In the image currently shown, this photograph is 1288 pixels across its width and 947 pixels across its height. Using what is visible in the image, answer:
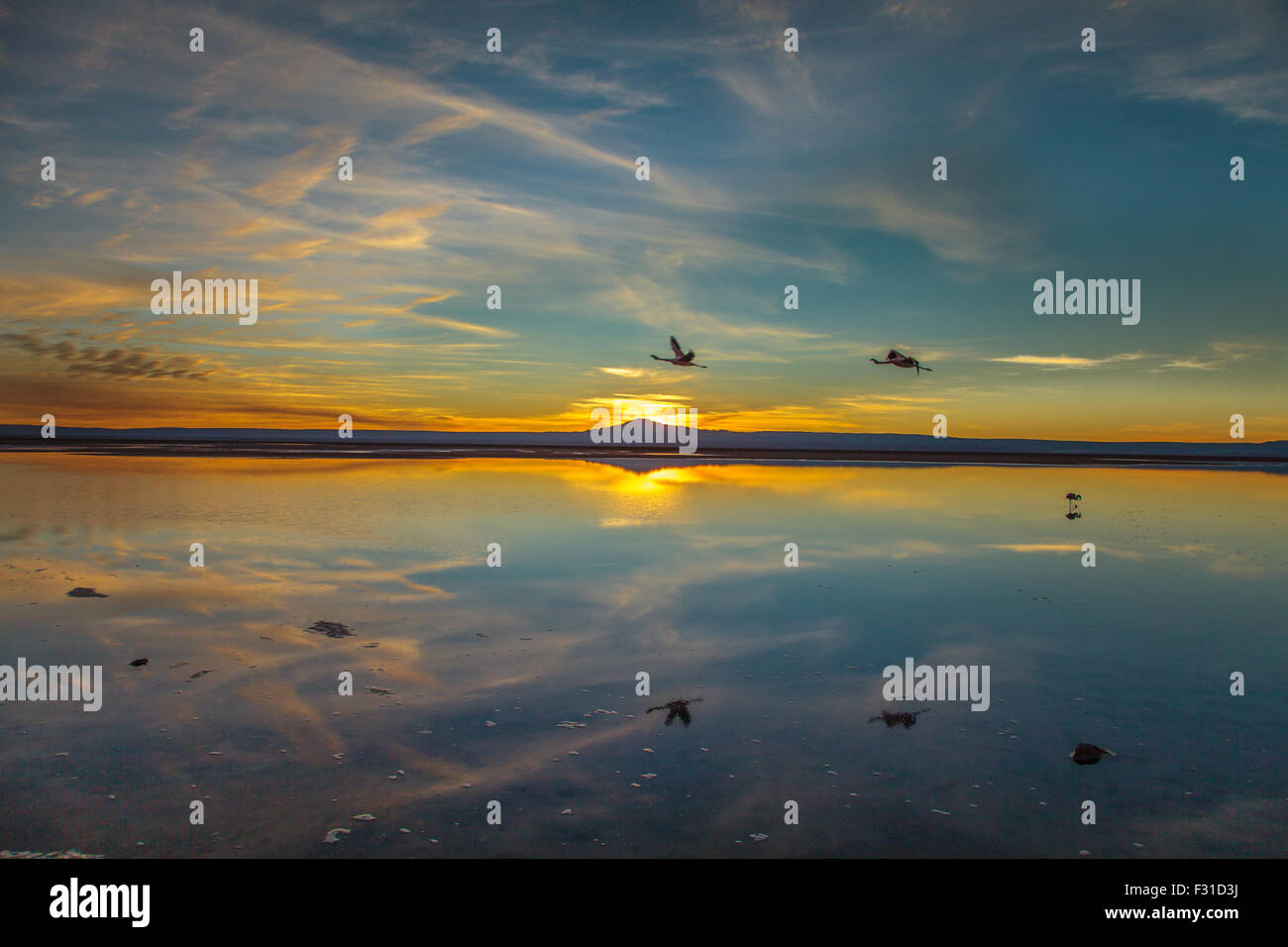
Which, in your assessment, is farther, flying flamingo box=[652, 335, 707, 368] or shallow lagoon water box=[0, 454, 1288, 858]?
flying flamingo box=[652, 335, 707, 368]

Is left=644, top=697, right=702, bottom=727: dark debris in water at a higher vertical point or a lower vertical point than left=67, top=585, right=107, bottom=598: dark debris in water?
lower

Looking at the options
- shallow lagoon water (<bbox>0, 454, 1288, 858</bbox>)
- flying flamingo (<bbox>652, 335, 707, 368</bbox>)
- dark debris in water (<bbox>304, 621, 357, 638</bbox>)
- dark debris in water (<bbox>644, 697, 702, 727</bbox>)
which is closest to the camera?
shallow lagoon water (<bbox>0, 454, 1288, 858</bbox>)

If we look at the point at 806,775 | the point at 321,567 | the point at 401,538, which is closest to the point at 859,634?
the point at 806,775

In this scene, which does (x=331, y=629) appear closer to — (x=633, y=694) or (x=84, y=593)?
(x=633, y=694)

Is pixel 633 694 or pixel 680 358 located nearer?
pixel 633 694

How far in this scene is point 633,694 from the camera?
26.6 ft

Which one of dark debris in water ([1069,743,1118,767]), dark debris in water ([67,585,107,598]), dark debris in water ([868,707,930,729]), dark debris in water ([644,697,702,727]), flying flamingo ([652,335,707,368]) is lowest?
dark debris in water ([1069,743,1118,767])

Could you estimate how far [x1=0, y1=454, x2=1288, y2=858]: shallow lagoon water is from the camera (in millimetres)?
5527

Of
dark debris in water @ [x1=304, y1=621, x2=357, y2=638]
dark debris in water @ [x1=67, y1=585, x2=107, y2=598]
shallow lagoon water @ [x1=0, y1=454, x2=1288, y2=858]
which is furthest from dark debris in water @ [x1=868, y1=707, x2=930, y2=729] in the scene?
dark debris in water @ [x1=67, y1=585, x2=107, y2=598]

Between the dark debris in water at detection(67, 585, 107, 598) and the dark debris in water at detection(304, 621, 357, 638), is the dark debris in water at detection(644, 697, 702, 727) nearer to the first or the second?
the dark debris in water at detection(304, 621, 357, 638)

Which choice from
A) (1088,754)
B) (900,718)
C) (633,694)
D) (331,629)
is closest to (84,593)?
(331,629)

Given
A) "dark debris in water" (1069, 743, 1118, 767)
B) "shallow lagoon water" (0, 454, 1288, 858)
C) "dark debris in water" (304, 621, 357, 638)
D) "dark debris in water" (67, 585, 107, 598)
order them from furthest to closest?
1. "dark debris in water" (67, 585, 107, 598)
2. "dark debris in water" (304, 621, 357, 638)
3. "dark debris in water" (1069, 743, 1118, 767)
4. "shallow lagoon water" (0, 454, 1288, 858)

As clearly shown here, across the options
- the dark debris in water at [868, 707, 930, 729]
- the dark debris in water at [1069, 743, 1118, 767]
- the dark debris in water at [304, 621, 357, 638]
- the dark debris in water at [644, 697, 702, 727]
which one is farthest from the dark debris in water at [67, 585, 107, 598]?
the dark debris in water at [1069, 743, 1118, 767]

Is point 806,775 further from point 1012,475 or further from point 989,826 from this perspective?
point 1012,475
